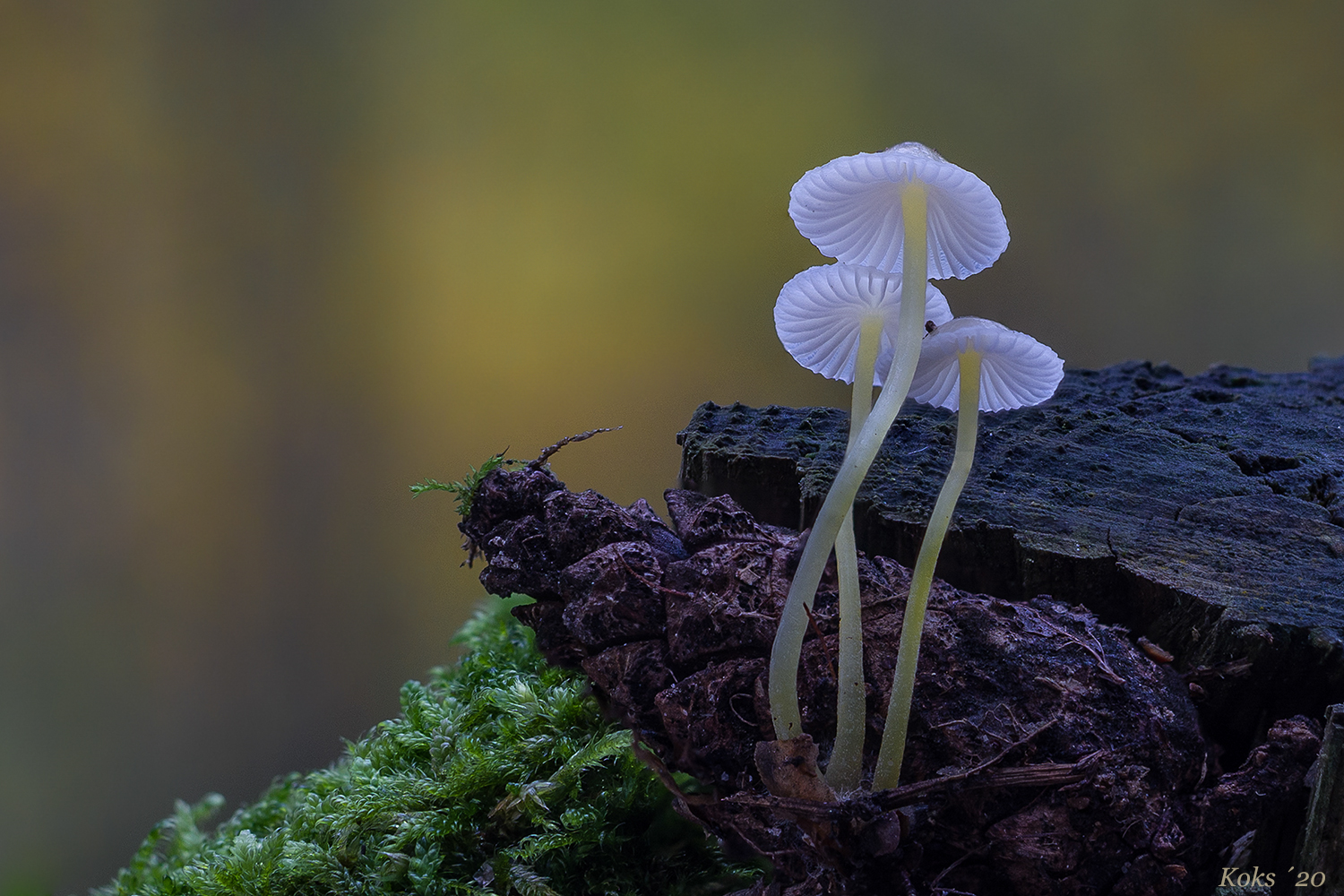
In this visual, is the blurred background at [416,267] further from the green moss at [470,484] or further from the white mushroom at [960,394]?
the white mushroom at [960,394]

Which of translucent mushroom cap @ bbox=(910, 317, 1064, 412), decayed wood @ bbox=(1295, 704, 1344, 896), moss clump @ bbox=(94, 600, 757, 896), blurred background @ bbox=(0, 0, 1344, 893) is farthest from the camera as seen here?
blurred background @ bbox=(0, 0, 1344, 893)

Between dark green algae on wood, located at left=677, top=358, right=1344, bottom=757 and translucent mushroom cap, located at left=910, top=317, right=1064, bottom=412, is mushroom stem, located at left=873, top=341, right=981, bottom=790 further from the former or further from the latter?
dark green algae on wood, located at left=677, top=358, right=1344, bottom=757

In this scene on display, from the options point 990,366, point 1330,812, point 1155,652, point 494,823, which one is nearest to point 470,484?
point 494,823

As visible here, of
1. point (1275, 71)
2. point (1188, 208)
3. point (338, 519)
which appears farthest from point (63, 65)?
point (1275, 71)

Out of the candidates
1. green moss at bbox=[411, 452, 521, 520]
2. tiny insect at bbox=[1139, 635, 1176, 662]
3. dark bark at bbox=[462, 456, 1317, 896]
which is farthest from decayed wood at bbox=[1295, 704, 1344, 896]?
green moss at bbox=[411, 452, 521, 520]

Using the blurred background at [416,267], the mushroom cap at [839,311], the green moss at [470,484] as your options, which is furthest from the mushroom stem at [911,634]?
the blurred background at [416,267]
